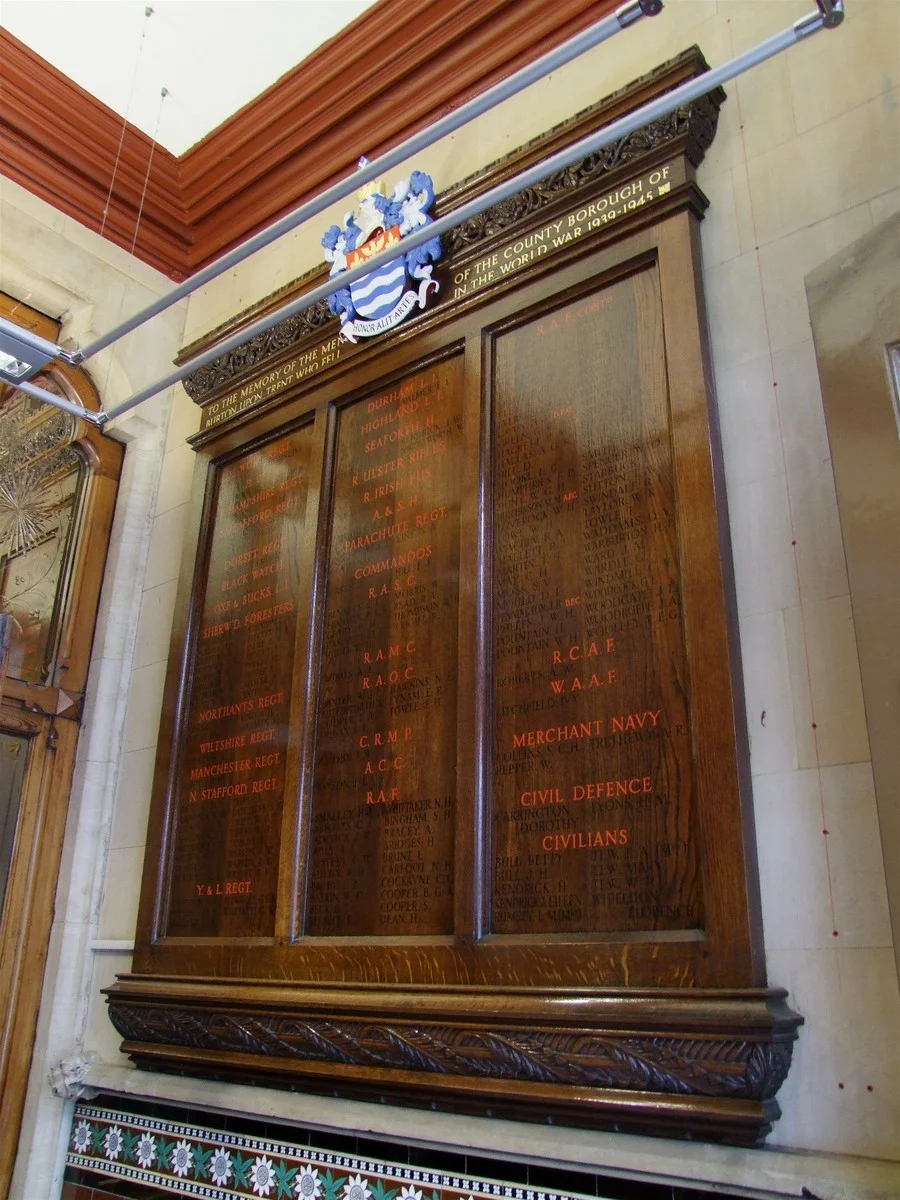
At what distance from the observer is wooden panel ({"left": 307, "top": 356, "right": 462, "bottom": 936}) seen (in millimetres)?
2562

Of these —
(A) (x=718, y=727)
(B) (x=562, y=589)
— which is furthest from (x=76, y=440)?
(A) (x=718, y=727)

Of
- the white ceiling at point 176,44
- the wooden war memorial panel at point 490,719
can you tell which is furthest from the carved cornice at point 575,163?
the white ceiling at point 176,44

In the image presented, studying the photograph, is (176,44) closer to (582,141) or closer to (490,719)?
(582,141)

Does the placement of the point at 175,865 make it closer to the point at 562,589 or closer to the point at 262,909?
the point at 262,909

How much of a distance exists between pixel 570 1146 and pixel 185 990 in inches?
53.7

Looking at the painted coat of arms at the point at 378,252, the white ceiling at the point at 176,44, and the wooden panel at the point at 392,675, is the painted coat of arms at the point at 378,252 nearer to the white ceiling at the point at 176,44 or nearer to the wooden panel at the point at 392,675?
the wooden panel at the point at 392,675

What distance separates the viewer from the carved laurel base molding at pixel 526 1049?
6.00 feet

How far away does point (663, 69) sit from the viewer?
2705 mm

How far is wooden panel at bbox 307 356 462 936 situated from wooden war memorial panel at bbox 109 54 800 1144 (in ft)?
0.03

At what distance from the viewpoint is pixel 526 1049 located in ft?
6.88

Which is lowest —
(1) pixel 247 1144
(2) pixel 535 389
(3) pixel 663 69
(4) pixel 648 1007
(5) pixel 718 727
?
(1) pixel 247 1144

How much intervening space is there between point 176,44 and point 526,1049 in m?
3.82

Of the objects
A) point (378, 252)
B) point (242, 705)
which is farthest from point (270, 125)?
point (242, 705)

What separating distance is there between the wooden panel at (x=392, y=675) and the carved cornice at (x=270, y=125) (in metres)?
1.31
